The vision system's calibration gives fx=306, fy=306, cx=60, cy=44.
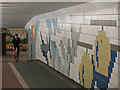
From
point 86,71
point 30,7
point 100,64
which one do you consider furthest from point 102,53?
point 30,7

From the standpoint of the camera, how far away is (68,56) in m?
9.53

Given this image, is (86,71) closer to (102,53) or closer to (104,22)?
(102,53)

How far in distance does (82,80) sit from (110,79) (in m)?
1.98

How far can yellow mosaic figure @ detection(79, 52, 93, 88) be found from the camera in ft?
23.9

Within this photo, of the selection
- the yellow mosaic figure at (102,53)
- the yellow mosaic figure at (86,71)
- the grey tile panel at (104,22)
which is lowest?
the yellow mosaic figure at (86,71)

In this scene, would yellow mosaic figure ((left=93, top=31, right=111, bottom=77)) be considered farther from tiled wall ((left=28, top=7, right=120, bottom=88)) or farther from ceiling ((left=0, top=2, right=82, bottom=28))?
ceiling ((left=0, top=2, right=82, bottom=28))

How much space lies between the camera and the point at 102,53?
6438 mm

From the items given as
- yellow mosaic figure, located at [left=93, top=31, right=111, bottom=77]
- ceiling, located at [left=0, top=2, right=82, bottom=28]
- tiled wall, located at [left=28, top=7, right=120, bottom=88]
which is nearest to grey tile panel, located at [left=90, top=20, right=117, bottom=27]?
tiled wall, located at [left=28, top=7, right=120, bottom=88]

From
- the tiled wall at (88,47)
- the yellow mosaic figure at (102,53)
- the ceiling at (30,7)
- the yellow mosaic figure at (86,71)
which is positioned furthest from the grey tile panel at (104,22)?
the ceiling at (30,7)

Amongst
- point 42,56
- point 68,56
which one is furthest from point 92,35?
point 42,56

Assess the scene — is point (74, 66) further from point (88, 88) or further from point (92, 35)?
point (92, 35)

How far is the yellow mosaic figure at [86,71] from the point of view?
729 cm

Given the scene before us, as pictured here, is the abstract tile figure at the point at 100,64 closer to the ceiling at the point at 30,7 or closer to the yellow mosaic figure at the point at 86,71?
the yellow mosaic figure at the point at 86,71

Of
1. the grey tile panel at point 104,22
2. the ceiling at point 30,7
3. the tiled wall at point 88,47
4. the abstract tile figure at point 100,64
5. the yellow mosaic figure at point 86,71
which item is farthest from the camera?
the ceiling at point 30,7
